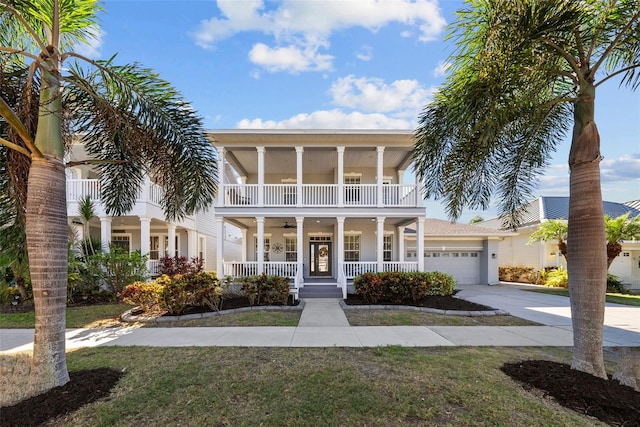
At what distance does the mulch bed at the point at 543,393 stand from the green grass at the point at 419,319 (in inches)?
126

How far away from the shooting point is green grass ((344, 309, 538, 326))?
7578 mm

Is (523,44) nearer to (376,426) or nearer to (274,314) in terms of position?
(376,426)

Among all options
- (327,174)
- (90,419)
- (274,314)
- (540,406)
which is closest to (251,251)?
(327,174)

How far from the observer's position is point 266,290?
982cm

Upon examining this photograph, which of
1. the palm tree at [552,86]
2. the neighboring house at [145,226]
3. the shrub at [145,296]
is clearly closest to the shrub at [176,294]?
the shrub at [145,296]

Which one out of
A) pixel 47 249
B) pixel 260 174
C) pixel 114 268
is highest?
pixel 260 174

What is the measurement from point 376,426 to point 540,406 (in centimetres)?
192

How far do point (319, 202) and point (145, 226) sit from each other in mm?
7623

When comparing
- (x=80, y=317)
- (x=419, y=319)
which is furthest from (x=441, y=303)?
(x=80, y=317)

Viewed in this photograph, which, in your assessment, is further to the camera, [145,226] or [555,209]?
[555,209]

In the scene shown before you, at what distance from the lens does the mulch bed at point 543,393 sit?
316 cm

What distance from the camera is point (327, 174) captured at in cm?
1559

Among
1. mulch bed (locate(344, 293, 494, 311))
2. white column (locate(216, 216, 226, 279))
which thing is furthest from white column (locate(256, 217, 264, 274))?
mulch bed (locate(344, 293, 494, 311))

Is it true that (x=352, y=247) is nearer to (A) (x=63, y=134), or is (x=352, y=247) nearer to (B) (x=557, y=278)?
(B) (x=557, y=278)
